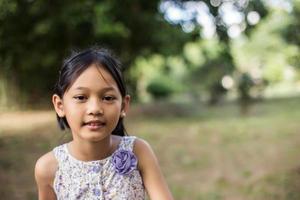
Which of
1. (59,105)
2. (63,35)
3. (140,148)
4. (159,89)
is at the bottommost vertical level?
(140,148)

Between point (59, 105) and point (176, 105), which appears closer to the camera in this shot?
point (59, 105)

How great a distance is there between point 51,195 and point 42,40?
13.7 m

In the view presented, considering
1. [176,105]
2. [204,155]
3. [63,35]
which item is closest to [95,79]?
[204,155]

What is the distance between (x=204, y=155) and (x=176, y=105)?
9215mm

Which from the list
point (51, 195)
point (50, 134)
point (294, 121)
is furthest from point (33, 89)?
point (51, 195)

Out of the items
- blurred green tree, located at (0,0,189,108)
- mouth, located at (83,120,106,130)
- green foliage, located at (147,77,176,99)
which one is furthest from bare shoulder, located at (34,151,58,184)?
green foliage, located at (147,77,176,99)

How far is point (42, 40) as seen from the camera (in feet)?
49.7

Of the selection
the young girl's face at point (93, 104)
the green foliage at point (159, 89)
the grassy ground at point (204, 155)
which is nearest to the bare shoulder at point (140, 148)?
the young girl's face at point (93, 104)

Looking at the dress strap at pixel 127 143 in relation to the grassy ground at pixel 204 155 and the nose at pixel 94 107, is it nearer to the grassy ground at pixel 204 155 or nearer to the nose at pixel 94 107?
the nose at pixel 94 107

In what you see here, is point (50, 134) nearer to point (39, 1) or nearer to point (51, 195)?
point (39, 1)

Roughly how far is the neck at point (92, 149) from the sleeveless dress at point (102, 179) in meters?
0.02

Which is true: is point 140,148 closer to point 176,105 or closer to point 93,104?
point 93,104

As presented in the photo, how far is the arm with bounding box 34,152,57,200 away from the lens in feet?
6.27

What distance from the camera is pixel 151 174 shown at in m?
1.87
